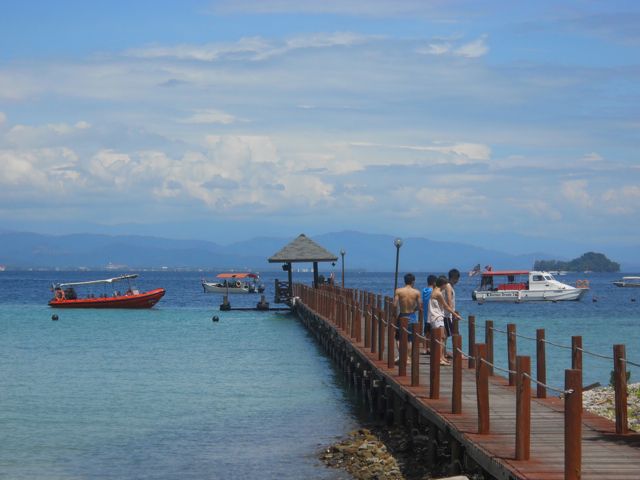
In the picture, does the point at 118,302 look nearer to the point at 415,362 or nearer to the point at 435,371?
the point at 415,362

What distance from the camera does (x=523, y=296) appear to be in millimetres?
78750

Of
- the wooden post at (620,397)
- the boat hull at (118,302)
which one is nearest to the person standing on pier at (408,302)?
the wooden post at (620,397)

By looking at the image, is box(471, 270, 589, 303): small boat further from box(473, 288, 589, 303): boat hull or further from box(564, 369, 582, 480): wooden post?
box(564, 369, 582, 480): wooden post

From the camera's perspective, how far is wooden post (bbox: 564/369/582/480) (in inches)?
346

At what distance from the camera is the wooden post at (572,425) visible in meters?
8.80

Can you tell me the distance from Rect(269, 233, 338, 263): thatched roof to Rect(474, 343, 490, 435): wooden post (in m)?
40.5

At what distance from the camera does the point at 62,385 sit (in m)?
26.5

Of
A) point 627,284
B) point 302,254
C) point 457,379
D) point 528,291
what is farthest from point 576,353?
point 627,284

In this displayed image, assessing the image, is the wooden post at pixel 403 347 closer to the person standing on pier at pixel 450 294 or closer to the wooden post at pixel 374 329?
the person standing on pier at pixel 450 294

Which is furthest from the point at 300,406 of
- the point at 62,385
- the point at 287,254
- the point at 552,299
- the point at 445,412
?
the point at 552,299

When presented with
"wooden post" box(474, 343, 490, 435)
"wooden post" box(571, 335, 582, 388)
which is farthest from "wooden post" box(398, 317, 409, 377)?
"wooden post" box(474, 343, 490, 435)

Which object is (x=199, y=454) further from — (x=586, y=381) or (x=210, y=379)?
(x=586, y=381)

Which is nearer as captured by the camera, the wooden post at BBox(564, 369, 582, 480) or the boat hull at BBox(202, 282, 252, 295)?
the wooden post at BBox(564, 369, 582, 480)

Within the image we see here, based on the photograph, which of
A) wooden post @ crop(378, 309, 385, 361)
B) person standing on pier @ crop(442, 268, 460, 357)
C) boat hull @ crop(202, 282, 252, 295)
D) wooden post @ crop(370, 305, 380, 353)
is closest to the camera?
person standing on pier @ crop(442, 268, 460, 357)
